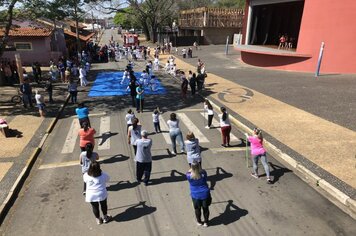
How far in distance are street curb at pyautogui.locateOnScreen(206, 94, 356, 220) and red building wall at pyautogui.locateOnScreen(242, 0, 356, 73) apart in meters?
15.3

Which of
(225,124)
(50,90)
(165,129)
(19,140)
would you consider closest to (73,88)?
(50,90)

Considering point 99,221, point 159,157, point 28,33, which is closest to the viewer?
point 99,221

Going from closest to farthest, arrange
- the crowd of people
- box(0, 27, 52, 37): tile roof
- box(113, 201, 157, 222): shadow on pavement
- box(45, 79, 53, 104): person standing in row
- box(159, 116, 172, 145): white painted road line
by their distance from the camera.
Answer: the crowd of people → box(113, 201, 157, 222): shadow on pavement → box(159, 116, 172, 145): white painted road line → box(45, 79, 53, 104): person standing in row → box(0, 27, 52, 37): tile roof

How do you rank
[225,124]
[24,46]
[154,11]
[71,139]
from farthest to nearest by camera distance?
[154,11]
[24,46]
[71,139]
[225,124]

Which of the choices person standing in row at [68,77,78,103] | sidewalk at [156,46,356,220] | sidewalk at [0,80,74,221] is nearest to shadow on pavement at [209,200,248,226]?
sidewalk at [156,46,356,220]

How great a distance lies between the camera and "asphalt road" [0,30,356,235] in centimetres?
689

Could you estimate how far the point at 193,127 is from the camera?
44.9 ft

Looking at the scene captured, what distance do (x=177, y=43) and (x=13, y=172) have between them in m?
46.1

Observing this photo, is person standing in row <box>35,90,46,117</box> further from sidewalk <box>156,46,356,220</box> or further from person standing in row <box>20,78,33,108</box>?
sidewalk <box>156,46,356,220</box>

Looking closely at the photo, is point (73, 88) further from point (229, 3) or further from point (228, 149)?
point (229, 3)

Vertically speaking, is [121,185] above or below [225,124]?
below

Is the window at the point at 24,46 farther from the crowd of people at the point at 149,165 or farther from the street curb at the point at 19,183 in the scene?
the crowd of people at the point at 149,165

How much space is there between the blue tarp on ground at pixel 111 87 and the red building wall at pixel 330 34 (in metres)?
12.2

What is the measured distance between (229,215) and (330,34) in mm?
20254
